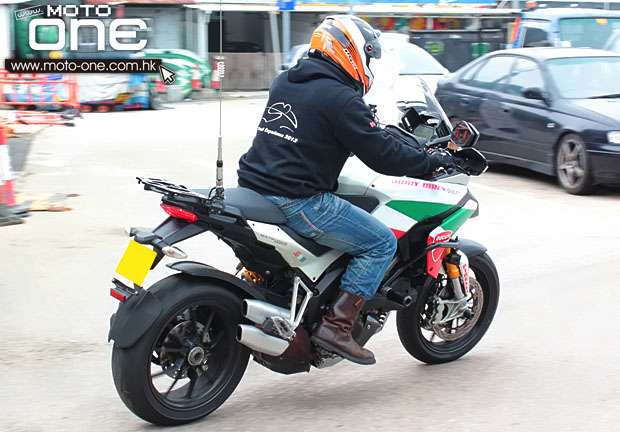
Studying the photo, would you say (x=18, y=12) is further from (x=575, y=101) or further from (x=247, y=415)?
(x=247, y=415)

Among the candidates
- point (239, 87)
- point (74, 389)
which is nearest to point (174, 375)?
point (74, 389)

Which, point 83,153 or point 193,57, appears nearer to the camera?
point 83,153

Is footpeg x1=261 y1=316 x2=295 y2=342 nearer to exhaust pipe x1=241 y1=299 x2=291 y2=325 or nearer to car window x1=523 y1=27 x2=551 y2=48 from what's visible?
exhaust pipe x1=241 y1=299 x2=291 y2=325

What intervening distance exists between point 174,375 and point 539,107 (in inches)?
319

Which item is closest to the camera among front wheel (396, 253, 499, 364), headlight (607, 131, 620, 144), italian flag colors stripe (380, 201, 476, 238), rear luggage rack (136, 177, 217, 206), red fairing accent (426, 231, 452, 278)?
rear luggage rack (136, 177, 217, 206)

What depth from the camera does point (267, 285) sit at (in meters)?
4.54

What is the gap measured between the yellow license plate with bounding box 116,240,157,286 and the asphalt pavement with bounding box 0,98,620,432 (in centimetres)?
75

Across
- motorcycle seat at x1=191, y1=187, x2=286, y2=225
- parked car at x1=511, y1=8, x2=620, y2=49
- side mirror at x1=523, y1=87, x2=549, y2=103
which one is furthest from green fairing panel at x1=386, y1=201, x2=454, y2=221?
parked car at x1=511, y1=8, x2=620, y2=49

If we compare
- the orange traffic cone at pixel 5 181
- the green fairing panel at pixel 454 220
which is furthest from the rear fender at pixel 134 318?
the orange traffic cone at pixel 5 181

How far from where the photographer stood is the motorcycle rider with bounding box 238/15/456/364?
4.23 meters

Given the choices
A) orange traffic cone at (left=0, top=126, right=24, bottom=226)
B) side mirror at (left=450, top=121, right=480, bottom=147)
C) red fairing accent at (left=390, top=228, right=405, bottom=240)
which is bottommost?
orange traffic cone at (left=0, top=126, right=24, bottom=226)

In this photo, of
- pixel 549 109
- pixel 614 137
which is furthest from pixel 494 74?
pixel 614 137

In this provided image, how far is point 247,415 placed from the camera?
14.3 feet

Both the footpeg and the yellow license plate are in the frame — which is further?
the footpeg
